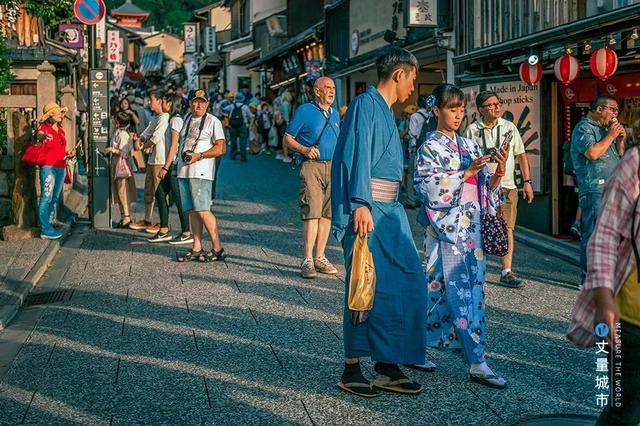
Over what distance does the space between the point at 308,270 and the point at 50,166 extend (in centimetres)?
459

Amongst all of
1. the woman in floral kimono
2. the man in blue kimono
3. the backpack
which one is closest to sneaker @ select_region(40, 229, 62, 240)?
the woman in floral kimono

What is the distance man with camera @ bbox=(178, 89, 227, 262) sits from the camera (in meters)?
9.77

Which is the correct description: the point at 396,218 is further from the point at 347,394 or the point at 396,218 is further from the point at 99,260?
the point at 99,260

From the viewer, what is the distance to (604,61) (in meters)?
9.98

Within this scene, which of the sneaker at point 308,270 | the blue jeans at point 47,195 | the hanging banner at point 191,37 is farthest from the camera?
the hanging banner at point 191,37

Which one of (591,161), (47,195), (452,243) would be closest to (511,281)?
(591,161)

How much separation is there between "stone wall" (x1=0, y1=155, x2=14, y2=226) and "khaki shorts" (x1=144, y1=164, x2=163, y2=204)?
184 cm

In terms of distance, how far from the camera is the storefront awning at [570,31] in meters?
9.84

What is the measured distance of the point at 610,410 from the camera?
3.30m

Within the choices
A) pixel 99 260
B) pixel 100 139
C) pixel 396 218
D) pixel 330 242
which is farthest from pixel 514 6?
pixel 396 218

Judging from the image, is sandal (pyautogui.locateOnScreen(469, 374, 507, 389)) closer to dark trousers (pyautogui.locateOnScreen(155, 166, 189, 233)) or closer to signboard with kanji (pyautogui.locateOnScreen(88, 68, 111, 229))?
dark trousers (pyautogui.locateOnScreen(155, 166, 189, 233))

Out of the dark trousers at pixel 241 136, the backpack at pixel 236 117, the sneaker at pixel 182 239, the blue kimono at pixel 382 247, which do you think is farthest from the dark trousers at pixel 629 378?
the dark trousers at pixel 241 136

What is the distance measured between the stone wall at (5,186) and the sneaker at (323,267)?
5.02 m

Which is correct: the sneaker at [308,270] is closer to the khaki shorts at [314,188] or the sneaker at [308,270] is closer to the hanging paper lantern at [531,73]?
the khaki shorts at [314,188]
